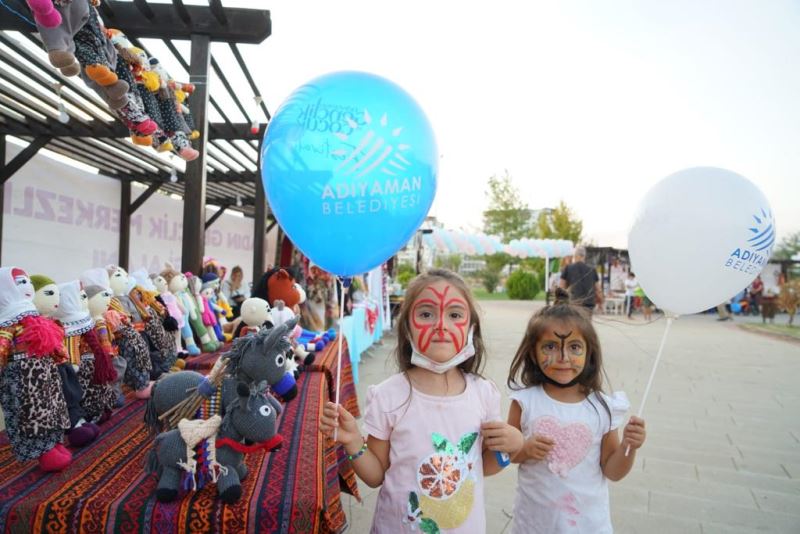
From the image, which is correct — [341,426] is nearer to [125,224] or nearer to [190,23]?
[190,23]

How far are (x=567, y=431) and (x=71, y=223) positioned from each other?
8.75 meters

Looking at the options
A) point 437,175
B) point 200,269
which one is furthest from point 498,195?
point 437,175

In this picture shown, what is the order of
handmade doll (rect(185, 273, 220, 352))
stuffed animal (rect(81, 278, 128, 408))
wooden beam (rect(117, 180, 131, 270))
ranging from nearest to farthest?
stuffed animal (rect(81, 278, 128, 408)), handmade doll (rect(185, 273, 220, 352)), wooden beam (rect(117, 180, 131, 270))

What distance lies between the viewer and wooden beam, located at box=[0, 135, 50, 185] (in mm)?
6798

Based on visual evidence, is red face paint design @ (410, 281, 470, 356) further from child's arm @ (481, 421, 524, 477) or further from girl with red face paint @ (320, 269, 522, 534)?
child's arm @ (481, 421, 524, 477)

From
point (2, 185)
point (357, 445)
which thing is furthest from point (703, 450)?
point (2, 185)

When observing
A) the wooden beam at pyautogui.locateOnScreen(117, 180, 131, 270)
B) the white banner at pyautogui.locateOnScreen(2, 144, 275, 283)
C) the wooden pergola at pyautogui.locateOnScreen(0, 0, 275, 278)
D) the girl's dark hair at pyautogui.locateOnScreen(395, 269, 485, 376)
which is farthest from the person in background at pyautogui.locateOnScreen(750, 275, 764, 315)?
the girl's dark hair at pyautogui.locateOnScreen(395, 269, 485, 376)

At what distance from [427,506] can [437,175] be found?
3.96 feet

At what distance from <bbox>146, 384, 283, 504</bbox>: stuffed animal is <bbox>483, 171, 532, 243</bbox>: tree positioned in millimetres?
32182

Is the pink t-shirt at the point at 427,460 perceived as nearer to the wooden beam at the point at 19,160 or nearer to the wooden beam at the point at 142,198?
the wooden beam at the point at 19,160

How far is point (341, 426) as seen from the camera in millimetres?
1533

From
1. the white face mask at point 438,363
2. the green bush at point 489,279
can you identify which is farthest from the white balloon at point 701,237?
the green bush at point 489,279

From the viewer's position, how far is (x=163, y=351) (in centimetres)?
311

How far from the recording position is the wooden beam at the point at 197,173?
15.0 ft
